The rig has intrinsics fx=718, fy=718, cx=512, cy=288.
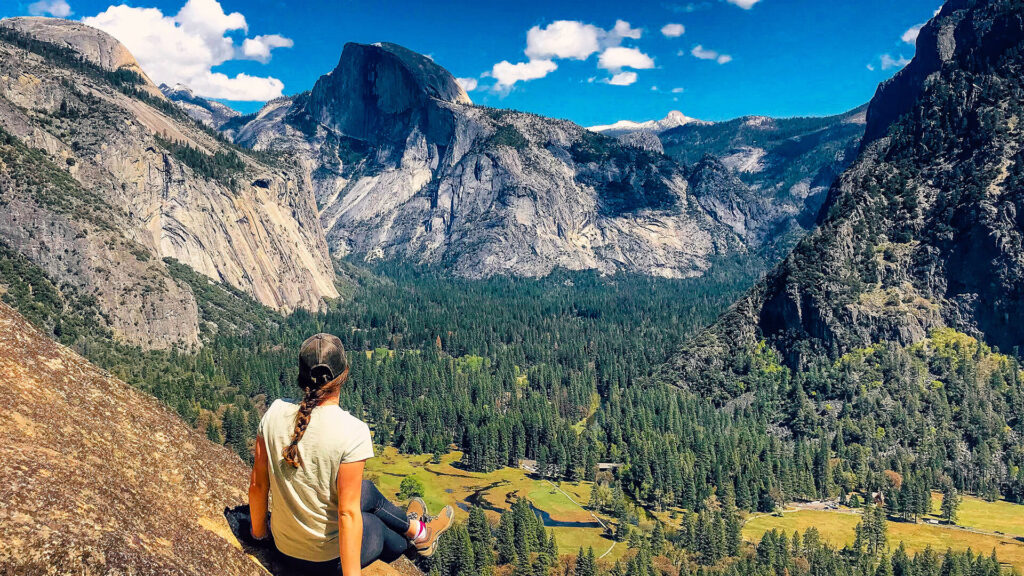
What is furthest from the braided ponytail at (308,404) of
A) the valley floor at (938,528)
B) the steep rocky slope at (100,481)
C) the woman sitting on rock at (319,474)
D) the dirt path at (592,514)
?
the valley floor at (938,528)

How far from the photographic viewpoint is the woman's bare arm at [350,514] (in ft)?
35.8

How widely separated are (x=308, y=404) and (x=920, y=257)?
19669 centimetres

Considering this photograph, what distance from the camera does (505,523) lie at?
295ft

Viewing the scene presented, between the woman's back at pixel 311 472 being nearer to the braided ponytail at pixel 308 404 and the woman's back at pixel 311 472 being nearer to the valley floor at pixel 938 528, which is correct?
the braided ponytail at pixel 308 404

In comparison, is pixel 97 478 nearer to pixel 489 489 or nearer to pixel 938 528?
pixel 489 489

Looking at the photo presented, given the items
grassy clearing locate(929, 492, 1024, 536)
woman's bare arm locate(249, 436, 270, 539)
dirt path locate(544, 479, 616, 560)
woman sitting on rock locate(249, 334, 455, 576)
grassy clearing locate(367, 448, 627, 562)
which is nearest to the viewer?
woman sitting on rock locate(249, 334, 455, 576)

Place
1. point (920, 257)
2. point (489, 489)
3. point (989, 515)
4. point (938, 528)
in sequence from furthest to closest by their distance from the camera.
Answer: point (920, 257)
point (489, 489)
point (989, 515)
point (938, 528)

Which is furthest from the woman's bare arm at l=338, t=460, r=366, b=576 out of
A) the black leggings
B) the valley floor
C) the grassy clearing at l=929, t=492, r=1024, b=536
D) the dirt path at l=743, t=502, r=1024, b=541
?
the grassy clearing at l=929, t=492, r=1024, b=536

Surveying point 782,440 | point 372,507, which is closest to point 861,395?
point 782,440

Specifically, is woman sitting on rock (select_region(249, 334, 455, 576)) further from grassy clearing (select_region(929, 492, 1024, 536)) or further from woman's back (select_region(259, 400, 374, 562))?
grassy clearing (select_region(929, 492, 1024, 536))

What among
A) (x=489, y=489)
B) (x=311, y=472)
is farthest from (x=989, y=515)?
(x=311, y=472)

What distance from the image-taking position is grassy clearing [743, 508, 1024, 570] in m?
100

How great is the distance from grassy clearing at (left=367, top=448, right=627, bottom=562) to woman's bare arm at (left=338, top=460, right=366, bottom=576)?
91478mm

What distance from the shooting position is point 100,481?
15156 mm
